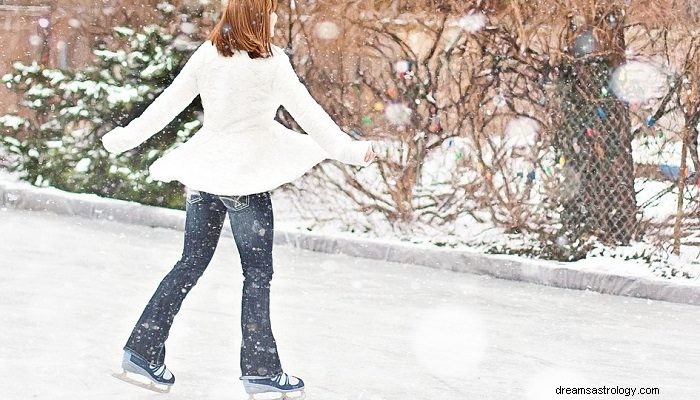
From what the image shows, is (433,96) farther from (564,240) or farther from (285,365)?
(285,365)

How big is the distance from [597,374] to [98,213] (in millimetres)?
6453

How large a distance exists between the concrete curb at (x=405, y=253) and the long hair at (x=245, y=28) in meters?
4.47

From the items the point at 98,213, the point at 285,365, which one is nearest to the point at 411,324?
the point at 285,365

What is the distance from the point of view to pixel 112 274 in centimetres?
925

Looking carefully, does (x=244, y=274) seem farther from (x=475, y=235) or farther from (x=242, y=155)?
(x=475, y=235)

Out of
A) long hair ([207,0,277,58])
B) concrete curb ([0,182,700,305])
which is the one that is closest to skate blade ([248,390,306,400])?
long hair ([207,0,277,58])

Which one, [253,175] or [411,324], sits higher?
[253,175]

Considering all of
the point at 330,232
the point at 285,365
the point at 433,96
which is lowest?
the point at 285,365

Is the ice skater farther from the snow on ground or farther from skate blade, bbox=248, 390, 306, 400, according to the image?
the snow on ground

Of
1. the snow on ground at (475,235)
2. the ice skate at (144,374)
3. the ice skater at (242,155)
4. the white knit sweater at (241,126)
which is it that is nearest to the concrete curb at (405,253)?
the snow on ground at (475,235)

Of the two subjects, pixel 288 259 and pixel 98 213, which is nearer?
pixel 288 259

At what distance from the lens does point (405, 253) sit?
1032 centimetres

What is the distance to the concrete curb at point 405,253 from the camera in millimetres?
9281

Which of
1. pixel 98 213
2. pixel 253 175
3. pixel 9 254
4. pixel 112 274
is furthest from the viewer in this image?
pixel 98 213
